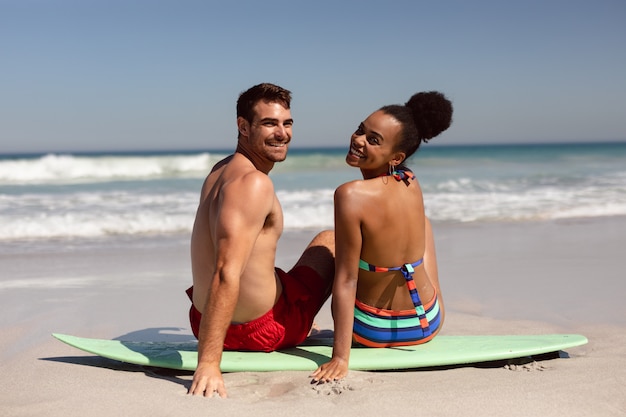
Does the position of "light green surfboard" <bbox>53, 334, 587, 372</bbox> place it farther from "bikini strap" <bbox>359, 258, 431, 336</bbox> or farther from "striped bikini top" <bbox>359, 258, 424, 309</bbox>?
"striped bikini top" <bbox>359, 258, 424, 309</bbox>

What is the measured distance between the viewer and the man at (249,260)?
10.2 ft

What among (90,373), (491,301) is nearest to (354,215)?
(90,373)

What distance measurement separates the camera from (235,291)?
10.2 feet

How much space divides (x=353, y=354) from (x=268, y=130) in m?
1.24

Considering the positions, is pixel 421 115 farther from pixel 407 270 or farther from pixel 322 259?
pixel 322 259

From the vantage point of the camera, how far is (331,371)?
333 centimetres

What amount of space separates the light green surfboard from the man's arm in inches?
13.7

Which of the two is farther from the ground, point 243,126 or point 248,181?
point 243,126

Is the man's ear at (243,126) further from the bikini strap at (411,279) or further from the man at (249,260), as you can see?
the bikini strap at (411,279)

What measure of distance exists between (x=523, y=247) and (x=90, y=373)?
5446mm

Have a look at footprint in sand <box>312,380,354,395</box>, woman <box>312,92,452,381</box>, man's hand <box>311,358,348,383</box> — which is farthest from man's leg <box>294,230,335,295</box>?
footprint in sand <box>312,380,354,395</box>

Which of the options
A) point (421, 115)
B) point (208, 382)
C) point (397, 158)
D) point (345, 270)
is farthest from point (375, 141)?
point (208, 382)

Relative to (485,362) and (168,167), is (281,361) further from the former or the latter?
(168,167)

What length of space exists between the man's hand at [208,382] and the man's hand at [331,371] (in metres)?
0.47
